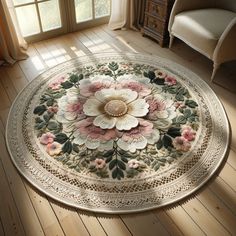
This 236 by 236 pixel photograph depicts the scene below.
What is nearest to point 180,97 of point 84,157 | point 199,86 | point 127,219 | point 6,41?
point 199,86

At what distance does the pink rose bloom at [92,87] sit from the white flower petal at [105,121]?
0.95 feet

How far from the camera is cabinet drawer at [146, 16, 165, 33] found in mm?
2694

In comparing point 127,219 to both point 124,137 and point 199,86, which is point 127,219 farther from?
point 199,86

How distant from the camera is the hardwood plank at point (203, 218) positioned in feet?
4.72

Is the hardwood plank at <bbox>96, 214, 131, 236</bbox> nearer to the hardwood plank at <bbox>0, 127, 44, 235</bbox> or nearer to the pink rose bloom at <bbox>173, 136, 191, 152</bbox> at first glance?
the hardwood plank at <bbox>0, 127, 44, 235</bbox>

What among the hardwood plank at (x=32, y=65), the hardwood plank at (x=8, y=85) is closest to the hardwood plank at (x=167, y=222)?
the hardwood plank at (x=8, y=85)

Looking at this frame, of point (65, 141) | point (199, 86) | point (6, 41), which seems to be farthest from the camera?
point (6, 41)

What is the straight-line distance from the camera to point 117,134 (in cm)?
190

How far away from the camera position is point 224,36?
6.75 feet

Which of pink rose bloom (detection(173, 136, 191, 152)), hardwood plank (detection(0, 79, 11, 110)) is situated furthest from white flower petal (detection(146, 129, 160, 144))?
hardwood plank (detection(0, 79, 11, 110))

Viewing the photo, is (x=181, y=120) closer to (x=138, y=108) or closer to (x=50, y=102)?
(x=138, y=108)

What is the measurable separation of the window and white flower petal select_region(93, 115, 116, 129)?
1345mm

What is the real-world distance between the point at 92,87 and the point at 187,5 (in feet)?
3.66

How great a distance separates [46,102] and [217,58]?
1381 millimetres
